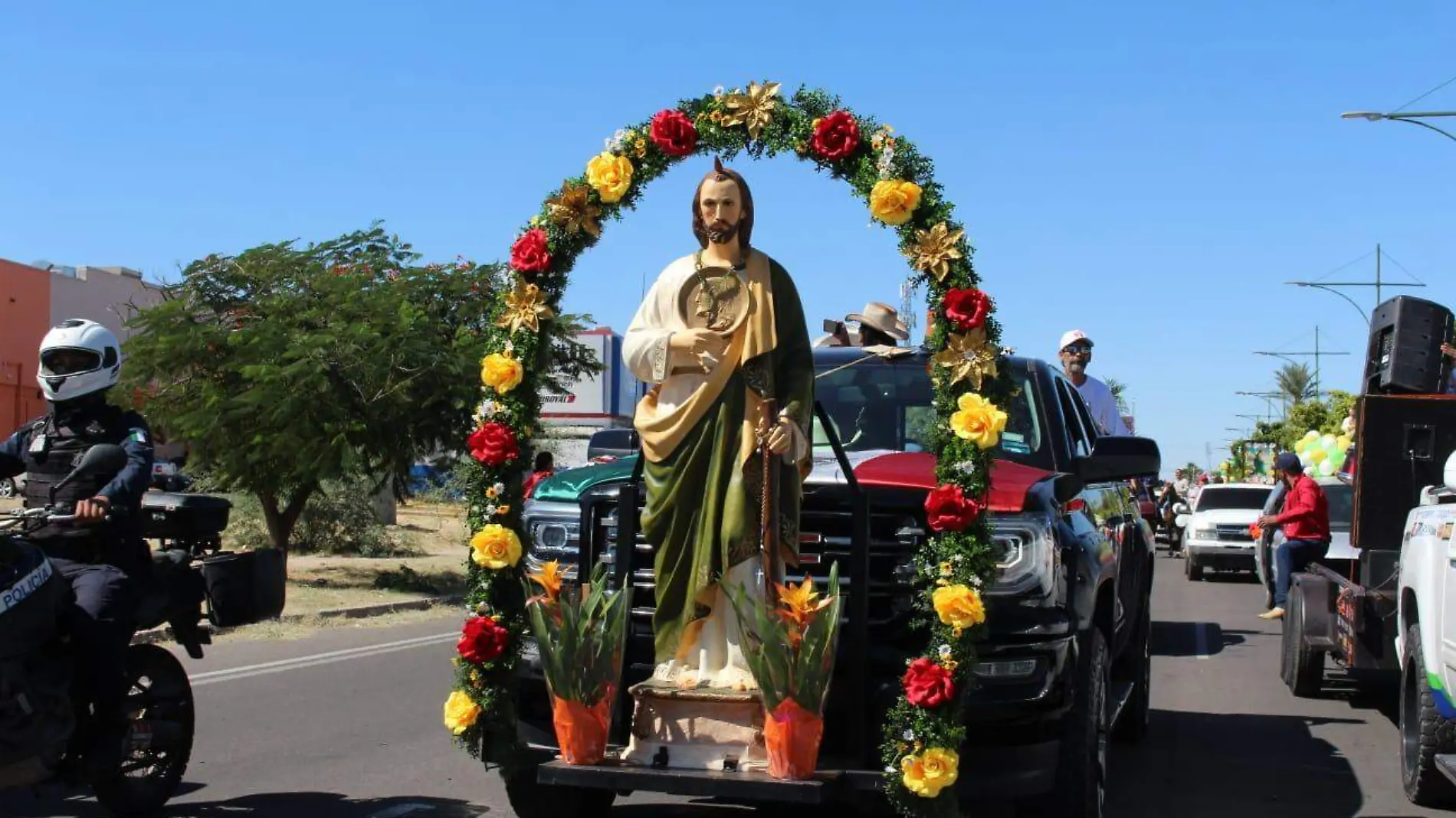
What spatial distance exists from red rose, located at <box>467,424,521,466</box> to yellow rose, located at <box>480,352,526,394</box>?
7.4 inches

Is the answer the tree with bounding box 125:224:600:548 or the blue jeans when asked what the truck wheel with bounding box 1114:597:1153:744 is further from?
the tree with bounding box 125:224:600:548

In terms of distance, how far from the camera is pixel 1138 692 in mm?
9641

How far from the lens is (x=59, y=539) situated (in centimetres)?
668

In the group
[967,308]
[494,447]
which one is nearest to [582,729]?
[494,447]

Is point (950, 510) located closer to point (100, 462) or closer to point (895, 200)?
point (895, 200)

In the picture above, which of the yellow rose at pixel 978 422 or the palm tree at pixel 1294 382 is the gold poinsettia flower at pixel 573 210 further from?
the palm tree at pixel 1294 382

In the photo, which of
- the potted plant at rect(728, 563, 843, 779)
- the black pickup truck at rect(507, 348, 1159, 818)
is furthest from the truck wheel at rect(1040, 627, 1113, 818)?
the potted plant at rect(728, 563, 843, 779)

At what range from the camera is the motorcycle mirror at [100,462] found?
6402mm

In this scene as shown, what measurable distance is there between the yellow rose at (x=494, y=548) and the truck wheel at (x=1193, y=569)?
23.0 metres

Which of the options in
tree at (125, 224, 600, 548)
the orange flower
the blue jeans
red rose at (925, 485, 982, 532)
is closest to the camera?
red rose at (925, 485, 982, 532)

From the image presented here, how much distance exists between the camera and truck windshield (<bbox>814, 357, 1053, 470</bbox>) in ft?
23.9

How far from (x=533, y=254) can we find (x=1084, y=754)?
3.04m

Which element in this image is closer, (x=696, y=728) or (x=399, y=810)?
(x=696, y=728)

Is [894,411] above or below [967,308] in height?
below
